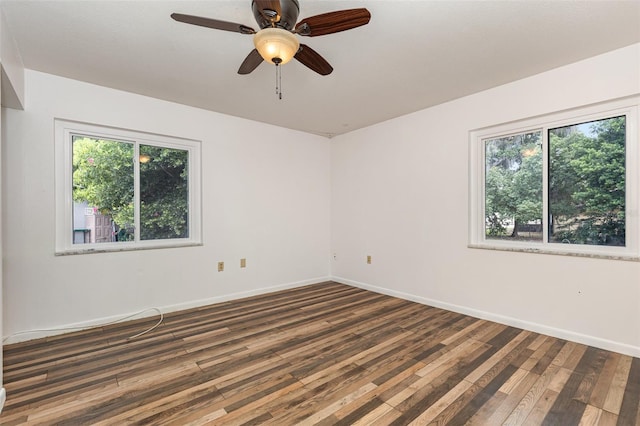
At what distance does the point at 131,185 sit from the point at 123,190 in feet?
0.32

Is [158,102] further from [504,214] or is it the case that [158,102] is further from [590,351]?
[590,351]

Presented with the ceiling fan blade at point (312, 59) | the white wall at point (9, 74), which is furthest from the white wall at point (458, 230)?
the white wall at point (9, 74)

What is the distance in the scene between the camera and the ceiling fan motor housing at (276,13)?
1.60 meters

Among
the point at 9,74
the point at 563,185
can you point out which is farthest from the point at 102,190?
the point at 563,185

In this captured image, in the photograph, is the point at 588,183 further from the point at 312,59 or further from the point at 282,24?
the point at 282,24

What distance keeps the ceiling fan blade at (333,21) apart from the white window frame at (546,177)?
2258mm

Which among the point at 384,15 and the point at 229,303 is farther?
the point at 229,303

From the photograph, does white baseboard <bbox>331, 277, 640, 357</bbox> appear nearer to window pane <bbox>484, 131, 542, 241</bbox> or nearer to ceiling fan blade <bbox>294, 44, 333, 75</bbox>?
window pane <bbox>484, 131, 542, 241</bbox>

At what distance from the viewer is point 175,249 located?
11.8 ft

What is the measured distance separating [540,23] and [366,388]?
9.19ft

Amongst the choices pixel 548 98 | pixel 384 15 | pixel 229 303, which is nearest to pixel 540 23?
pixel 548 98

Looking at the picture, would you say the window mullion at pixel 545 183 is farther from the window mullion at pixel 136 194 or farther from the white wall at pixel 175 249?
the window mullion at pixel 136 194

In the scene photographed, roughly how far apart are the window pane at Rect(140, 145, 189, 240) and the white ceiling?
0.70 metres

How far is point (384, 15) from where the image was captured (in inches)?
80.1
